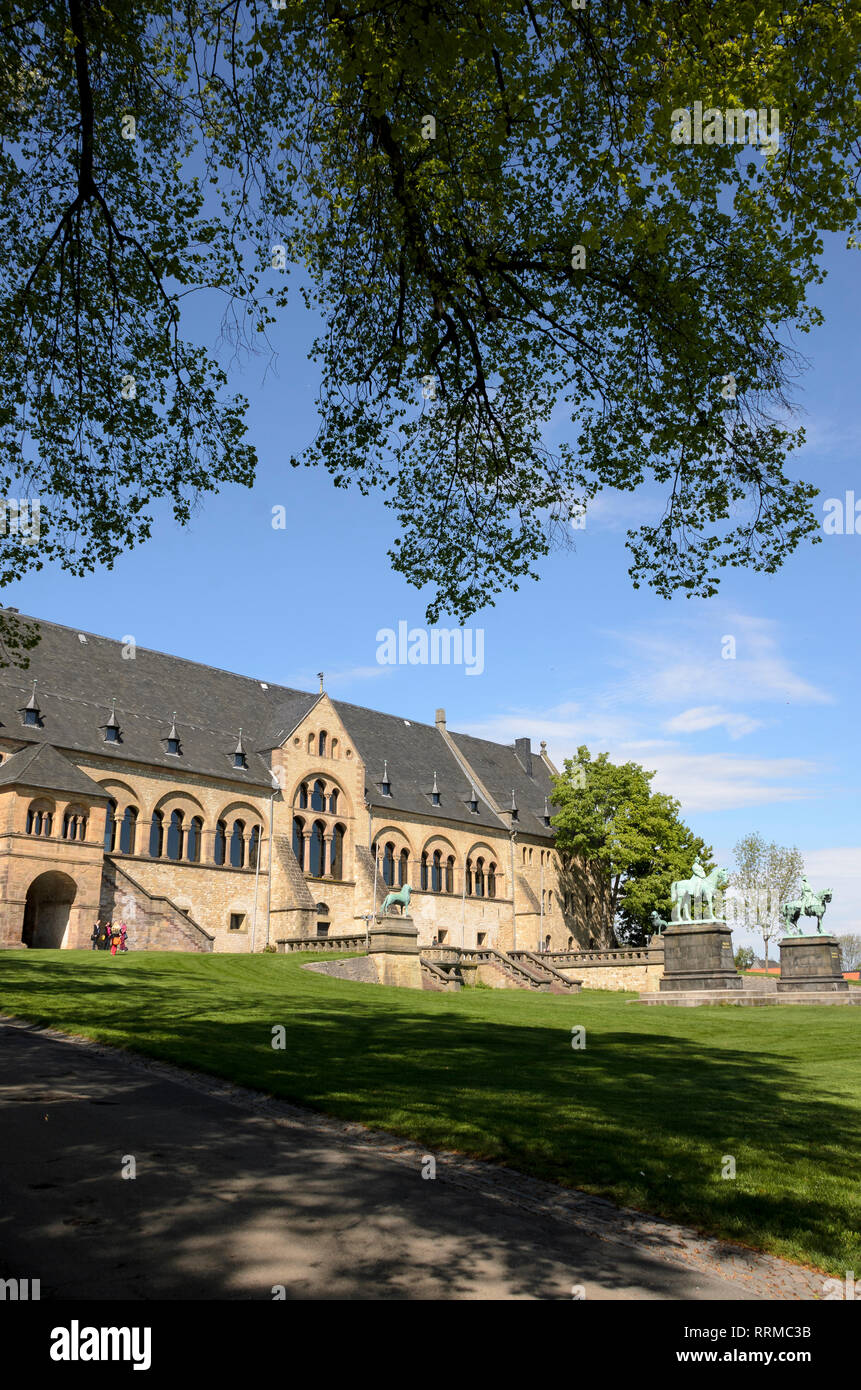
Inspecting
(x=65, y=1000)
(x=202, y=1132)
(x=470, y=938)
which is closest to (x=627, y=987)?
(x=470, y=938)

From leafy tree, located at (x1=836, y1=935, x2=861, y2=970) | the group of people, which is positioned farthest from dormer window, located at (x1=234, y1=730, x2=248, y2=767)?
leafy tree, located at (x1=836, y1=935, x2=861, y2=970)

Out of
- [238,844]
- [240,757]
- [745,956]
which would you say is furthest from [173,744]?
[745,956]

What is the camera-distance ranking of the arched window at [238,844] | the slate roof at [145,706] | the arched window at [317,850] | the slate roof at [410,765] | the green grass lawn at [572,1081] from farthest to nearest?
1. the slate roof at [410,765]
2. the arched window at [317,850]
3. the arched window at [238,844]
4. the slate roof at [145,706]
5. the green grass lawn at [572,1081]

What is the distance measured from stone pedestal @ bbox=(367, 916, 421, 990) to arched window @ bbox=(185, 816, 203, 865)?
13.3 m

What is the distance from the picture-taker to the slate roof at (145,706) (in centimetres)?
4172

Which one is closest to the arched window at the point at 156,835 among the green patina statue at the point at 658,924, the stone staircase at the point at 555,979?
the stone staircase at the point at 555,979

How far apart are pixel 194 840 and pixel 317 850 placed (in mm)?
7876

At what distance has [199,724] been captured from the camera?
161 ft

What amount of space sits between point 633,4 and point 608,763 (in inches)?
2109

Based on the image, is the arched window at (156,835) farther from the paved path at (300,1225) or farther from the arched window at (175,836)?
the paved path at (300,1225)

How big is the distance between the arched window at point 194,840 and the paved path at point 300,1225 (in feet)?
122

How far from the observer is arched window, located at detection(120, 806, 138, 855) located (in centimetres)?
4225

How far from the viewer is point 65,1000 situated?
17016 millimetres

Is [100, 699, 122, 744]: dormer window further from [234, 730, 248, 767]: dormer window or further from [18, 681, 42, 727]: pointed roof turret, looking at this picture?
[234, 730, 248, 767]: dormer window
